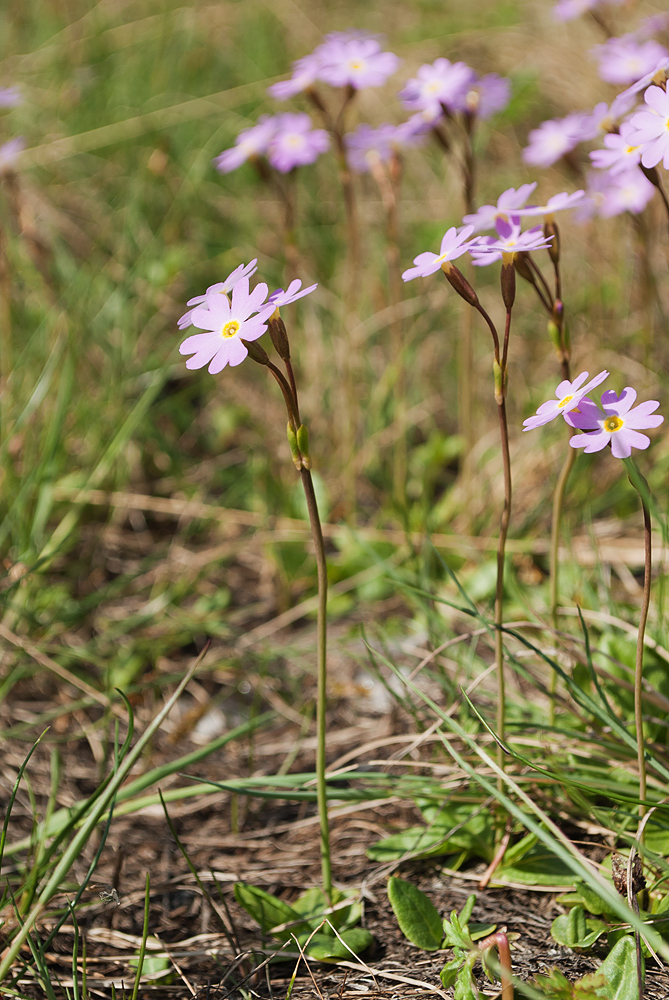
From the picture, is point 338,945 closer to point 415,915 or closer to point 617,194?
point 415,915

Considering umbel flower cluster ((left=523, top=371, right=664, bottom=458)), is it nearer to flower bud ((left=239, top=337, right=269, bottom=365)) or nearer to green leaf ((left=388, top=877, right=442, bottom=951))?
flower bud ((left=239, top=337, right=269, bottom=365))

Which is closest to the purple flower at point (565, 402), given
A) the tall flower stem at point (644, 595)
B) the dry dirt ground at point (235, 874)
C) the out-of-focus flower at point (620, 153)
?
the tall flower stem at point (644, 595)

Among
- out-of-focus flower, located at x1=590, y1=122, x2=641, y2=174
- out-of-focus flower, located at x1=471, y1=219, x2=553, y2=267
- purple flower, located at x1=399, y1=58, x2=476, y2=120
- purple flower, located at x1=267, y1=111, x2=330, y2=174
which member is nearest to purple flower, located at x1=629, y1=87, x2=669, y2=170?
out-of-focus flower, located at x1=590, y1=122, x2=641, y2=174

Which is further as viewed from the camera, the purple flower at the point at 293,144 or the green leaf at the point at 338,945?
the purple flower at the point at 293,144

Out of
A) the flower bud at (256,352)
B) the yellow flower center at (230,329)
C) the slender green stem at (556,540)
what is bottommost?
the slender green stem at (556,540)

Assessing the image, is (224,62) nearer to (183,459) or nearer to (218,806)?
(183,459)

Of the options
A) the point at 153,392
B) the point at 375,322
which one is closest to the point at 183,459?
the point at 153,392

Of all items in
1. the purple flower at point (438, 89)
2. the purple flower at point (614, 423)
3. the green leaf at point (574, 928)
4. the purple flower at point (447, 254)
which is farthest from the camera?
the purple flower at point (438, 89)

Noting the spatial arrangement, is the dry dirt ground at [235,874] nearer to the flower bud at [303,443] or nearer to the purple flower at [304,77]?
the flower bud at [303,443]
